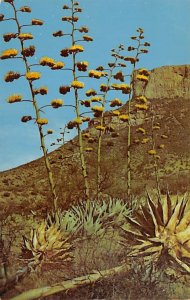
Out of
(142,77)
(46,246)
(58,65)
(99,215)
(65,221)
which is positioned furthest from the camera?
(142,77)

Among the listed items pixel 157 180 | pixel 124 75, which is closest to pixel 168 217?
pixel 157 180

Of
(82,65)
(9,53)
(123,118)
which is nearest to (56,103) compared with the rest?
(82,65)

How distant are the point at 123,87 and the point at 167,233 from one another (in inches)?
106

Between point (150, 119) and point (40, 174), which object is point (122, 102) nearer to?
point (150, 119)

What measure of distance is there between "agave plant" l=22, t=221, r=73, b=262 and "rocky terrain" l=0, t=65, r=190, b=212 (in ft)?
2.02

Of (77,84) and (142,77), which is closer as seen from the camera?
(77,84)

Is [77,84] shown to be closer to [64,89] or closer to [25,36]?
[64,89]

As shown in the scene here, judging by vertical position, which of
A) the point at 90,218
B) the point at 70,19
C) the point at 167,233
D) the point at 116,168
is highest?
the point at 70,19

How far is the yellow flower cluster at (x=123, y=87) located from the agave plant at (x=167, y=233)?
Answer: 2315 mm

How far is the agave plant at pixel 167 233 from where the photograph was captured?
22.7 ft

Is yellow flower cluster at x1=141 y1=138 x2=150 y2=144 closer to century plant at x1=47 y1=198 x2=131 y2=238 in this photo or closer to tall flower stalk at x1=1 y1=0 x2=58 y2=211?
century plant at x1=47 y1=198 x2=131 y2=238

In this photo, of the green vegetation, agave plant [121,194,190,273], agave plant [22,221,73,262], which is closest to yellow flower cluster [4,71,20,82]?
the green vegetation

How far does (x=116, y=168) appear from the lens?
883 centimetres

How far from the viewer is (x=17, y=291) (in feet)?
22.3
